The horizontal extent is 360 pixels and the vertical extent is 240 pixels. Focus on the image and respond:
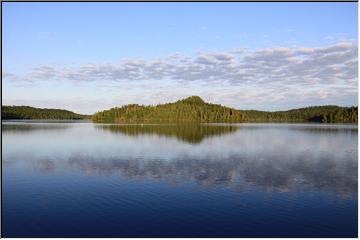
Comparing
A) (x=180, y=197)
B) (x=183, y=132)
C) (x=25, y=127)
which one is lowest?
(x=180, y=197)

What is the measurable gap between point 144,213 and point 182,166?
15.9 meters

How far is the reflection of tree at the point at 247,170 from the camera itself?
27267 mm

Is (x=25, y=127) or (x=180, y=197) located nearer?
(x=180, y=197)

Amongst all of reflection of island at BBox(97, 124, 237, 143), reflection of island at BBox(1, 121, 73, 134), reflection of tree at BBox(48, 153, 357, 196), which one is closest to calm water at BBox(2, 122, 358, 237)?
reflection of tree at BBox(48, 153, 357, 196)

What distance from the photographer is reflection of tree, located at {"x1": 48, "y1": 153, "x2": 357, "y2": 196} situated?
27.3 m

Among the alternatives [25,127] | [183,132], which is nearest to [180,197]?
[183,132]

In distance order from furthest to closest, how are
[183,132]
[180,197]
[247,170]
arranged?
[183,132]
[247,170]
[180,197]

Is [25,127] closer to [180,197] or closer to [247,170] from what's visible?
[247,170]

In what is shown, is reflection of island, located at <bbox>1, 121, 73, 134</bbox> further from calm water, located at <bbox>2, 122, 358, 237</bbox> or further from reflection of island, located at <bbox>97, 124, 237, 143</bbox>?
calm water, located at <bbox>2, 122, 358, 237</bbox>

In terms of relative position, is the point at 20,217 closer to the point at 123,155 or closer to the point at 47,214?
the point at 47,214

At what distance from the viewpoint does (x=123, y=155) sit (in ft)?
146

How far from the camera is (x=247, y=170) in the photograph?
109ft

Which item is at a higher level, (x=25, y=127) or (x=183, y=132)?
(x=25, y=127)

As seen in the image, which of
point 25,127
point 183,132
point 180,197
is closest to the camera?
point 180,197
